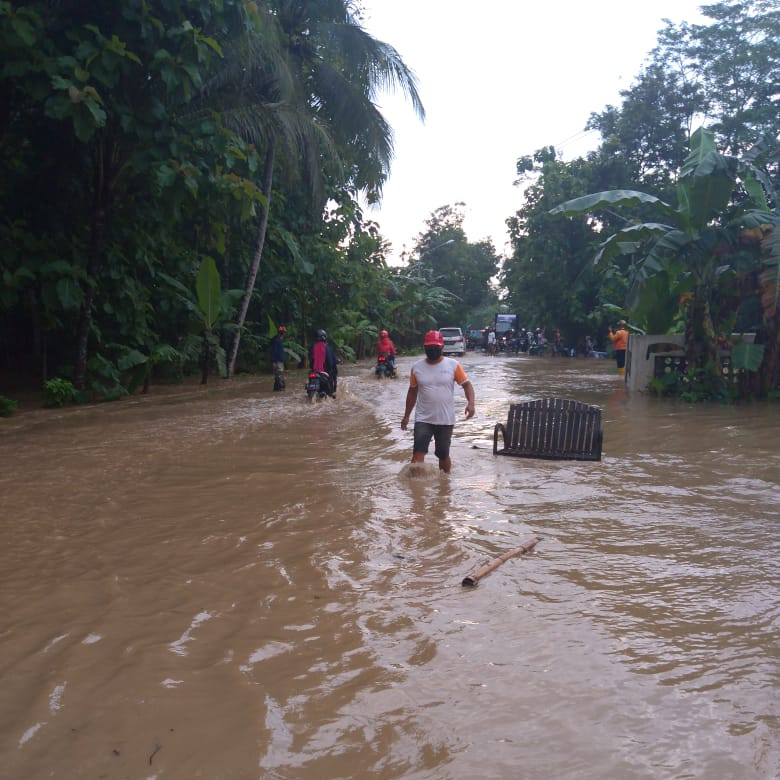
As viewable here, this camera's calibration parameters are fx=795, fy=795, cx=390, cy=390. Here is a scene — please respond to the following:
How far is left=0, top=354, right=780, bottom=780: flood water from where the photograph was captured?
3.02 metres

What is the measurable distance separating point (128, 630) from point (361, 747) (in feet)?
5.33

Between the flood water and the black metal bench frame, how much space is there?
0.50 m

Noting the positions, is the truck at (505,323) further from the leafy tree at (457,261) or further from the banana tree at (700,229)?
the banana tree at (700,229)

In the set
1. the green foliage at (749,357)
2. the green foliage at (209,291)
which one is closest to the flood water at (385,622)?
the green foliage at (749,357)

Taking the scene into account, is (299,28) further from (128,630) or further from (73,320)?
(128,630)

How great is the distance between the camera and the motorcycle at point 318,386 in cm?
1546

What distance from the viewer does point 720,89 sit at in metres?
32.5

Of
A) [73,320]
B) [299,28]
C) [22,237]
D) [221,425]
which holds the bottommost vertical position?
[221,425]

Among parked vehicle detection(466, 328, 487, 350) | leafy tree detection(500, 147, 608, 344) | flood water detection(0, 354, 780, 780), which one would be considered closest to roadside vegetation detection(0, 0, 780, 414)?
flood water detection(0, 354, 780, 780)

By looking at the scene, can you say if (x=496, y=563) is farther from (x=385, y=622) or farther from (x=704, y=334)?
(x=704, y=334)

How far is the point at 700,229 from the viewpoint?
48.6 feet

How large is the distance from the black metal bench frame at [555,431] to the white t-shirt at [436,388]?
171 centimetres

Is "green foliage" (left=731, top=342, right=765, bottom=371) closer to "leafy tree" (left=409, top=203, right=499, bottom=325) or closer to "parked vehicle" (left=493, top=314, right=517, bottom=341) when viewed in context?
"parked vehicle" (left=493, top=314, right=517, bottom=341)

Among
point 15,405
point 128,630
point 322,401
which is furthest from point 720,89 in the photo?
point 128,630
